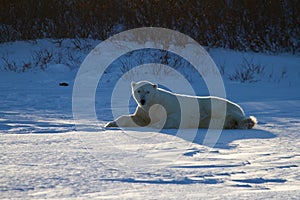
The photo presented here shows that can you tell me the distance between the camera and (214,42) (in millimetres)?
14312

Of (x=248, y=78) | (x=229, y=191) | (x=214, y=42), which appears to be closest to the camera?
(x=229, y=191)

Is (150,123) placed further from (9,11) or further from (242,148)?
(9,11)

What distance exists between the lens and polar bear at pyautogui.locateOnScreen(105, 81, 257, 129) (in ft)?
20.9

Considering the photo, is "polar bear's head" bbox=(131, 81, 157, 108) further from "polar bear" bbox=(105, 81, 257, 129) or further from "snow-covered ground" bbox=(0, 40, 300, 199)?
"snow-covered ground" bbox=(0, 40, 300, 199)

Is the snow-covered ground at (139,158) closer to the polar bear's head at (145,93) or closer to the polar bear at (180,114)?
the polar bear at (180,114)

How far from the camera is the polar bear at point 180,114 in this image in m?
6.38

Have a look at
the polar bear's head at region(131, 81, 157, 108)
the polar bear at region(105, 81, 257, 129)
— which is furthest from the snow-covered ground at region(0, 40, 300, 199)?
the polar bear's head at region(131, 81, 157, 108)

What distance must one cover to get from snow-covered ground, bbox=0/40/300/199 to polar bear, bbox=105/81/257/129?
266mm

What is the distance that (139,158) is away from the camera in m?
4.30

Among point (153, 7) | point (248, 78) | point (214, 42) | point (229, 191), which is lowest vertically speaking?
point (229, 191)

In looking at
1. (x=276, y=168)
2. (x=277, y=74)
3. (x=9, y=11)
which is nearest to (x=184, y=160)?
(x=276, y=168)

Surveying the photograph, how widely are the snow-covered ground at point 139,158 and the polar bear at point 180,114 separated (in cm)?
27

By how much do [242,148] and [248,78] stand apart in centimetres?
678

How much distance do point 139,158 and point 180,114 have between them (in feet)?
7.22
